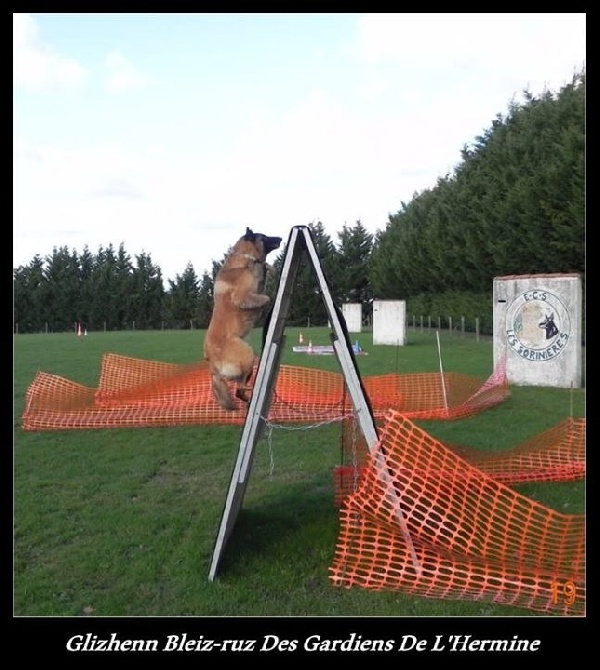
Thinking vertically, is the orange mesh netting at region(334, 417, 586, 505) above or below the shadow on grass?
above

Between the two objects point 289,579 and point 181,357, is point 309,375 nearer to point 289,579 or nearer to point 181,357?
point 289,579

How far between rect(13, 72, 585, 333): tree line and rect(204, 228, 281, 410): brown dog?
0.29 meters

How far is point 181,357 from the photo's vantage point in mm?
22906

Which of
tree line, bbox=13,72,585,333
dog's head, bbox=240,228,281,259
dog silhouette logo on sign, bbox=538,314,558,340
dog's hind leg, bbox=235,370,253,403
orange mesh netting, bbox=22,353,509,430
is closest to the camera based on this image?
dog's head, bbox=240,228,281,259

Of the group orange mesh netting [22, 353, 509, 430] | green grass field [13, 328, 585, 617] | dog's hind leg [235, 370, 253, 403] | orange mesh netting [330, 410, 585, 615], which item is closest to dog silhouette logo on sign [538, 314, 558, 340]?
orange mesh netting [22, 353, 509, 430]

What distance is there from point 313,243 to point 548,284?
34.4ft

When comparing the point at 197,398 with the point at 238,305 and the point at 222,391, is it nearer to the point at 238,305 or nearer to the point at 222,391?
the point at 222,391

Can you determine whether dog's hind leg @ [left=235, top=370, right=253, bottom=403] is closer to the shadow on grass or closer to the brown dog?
the brown dog

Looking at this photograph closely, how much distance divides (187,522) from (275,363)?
2122 millimetres

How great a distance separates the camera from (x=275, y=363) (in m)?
4.48

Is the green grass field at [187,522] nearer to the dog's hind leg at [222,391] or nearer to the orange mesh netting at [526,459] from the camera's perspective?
the orange mesh netting at [526,459]

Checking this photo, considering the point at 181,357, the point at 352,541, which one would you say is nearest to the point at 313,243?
the point at 352,541

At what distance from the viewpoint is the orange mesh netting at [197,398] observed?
1026 cm

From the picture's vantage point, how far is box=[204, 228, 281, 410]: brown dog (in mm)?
4516
